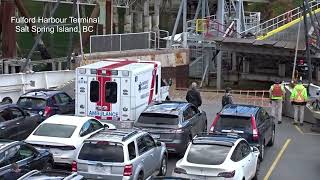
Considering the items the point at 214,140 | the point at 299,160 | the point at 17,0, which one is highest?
the point at 17,0

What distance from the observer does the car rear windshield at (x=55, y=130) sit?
15.3 meters

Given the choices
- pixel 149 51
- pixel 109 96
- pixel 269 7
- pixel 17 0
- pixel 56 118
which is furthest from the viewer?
pixel 269 7

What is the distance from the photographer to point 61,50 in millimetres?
58906

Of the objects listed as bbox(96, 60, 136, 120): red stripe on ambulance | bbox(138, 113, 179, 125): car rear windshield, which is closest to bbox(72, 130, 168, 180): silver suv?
bbox(138, 113, 179, 125): car rear windshield

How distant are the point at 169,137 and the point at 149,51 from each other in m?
19.6

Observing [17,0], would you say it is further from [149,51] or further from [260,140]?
[260,140]

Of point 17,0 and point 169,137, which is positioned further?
point 17,0

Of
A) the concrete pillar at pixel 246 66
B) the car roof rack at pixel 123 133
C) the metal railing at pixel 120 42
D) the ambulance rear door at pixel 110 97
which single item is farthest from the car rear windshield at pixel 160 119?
the concrete pillar at pixel 246 66

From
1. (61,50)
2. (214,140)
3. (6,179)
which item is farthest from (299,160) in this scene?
(61,50)

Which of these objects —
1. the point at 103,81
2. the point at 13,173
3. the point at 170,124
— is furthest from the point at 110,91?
the point at 13,173

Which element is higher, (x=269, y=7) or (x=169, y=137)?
(x=269, y=7)

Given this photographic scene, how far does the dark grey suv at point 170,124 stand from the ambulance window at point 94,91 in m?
2.64

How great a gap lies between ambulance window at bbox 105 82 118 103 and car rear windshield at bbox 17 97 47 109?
8.18ft

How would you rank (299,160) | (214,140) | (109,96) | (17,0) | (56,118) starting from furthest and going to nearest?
1. (17,0)
2. (109,96)
3. (299,160)
4. (56,118)
5. (214,140)
